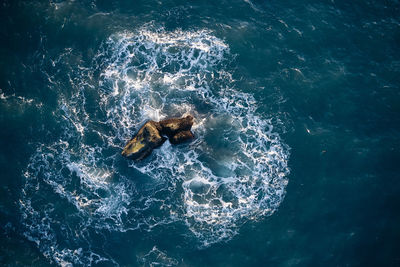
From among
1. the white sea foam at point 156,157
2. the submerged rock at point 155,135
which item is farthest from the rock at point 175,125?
the white sea foam at point 156,157

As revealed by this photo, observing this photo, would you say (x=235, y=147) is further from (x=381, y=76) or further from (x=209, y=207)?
(x=381, y=76)

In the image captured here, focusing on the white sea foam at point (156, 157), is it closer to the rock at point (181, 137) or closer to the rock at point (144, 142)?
the rock at point (181, 137)

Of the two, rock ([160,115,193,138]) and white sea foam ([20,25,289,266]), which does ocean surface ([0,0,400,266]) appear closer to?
white sea foam ([20,25,289,266])

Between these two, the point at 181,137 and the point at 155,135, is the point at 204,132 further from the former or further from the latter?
the point at 155,135

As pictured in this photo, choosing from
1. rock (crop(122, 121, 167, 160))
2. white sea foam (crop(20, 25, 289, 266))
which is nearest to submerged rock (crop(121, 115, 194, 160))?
rock (crop(122, 121, 167, 160))

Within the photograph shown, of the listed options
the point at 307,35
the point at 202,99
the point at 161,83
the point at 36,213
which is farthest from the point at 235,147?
the point at 36,213

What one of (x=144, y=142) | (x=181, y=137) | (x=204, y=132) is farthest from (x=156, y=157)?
(x=204, y=132)
